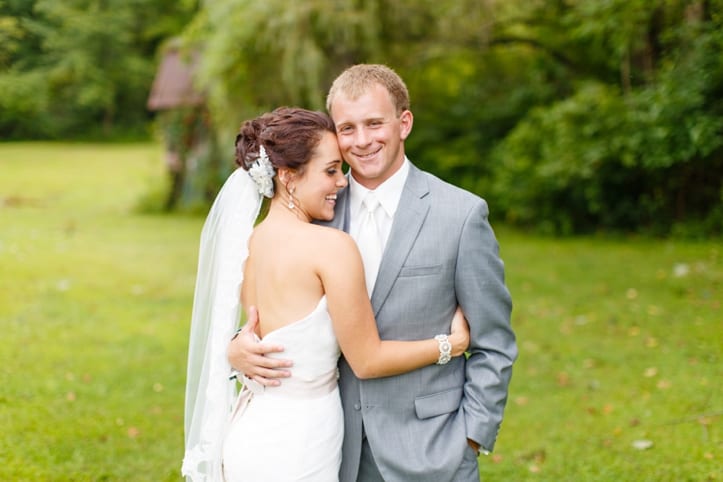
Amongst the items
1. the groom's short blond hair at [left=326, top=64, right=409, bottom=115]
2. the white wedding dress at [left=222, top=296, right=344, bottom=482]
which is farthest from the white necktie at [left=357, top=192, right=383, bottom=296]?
the groom's short blond hair at [left=326, top=64, right=409, bottom=115]

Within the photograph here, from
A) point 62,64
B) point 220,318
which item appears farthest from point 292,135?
point 62,64

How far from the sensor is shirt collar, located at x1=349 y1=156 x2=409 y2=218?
2.76 meters

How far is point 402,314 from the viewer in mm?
2611

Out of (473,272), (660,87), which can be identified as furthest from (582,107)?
(473,272)

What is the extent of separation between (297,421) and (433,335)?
54cm

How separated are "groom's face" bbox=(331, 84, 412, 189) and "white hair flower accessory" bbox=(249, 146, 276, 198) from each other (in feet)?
0.83

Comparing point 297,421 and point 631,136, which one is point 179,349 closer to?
point 297,421

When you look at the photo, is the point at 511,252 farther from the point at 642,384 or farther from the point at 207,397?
the point at 207,397

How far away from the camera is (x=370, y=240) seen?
2.73 metres

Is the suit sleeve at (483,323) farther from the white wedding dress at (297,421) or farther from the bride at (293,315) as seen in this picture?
the white wedding dress at (297,421)

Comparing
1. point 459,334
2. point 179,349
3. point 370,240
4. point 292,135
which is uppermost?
point 292,135

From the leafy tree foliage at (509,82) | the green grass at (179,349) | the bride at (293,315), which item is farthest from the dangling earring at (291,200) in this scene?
the leafy tree foliage at (509,82)

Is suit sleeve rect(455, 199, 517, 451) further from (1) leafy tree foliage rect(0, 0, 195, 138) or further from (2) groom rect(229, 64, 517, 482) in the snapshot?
(1) leafy tree foliage rect(0, 0, 195, 138)

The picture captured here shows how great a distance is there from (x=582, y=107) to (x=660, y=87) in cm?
213
